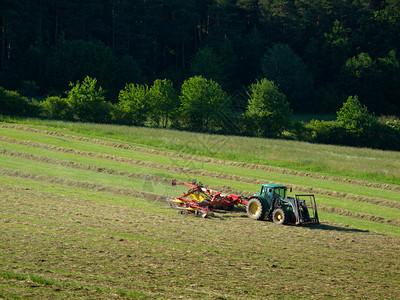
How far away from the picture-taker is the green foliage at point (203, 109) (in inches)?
2761

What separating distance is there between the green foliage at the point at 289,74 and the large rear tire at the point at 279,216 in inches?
3362

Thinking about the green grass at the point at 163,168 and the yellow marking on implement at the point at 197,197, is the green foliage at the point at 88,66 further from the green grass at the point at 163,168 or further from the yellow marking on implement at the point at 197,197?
the yellow marking on implement at the point at 197,197

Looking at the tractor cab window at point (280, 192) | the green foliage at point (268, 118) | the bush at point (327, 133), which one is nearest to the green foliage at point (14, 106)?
the green foliage at point (268, 118)

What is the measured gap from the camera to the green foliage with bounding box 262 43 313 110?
105188 mm

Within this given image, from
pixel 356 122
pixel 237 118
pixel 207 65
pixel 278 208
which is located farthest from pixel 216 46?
pixel 278 208

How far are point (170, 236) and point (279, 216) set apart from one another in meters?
5.75

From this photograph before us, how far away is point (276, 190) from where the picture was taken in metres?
21.7

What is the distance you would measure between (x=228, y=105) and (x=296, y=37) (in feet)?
153

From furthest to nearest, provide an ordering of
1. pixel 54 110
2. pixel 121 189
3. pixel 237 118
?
pixel 237 118
pixel 54 110
pixel 121 189

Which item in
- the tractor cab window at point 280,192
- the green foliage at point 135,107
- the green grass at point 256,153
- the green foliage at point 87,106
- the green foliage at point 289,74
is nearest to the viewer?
the tractor cab window at point 280,192

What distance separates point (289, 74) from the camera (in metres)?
106

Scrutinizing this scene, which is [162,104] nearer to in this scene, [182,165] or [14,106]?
[14,106]

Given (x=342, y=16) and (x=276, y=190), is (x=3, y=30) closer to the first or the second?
(x=342, y=16)

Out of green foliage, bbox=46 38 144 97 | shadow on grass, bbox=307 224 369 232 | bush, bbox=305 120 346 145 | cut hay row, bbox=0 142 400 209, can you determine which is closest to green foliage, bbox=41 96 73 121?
cut hay row, bbox=0 142 400 209
